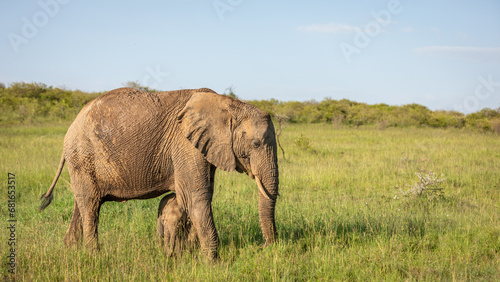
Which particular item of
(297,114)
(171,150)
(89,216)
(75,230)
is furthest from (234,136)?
(297,114)

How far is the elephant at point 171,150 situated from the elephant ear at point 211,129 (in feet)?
0.04

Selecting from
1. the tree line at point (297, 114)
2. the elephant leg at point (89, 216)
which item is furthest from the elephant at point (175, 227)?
the tree line at point (297, 114)

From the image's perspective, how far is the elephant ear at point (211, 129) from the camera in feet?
15.3

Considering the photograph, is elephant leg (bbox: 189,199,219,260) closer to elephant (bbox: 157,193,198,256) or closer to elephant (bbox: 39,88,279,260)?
elephant (bbox: 39,88,279,260)

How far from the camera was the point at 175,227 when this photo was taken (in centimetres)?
499

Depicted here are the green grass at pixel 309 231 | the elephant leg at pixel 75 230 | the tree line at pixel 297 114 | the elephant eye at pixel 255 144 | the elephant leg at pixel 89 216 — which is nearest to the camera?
the green grass at pixel 309 231

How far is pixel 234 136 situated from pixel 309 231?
1951mm

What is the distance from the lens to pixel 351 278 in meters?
4.59

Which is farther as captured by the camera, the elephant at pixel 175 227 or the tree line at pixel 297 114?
the tree line at pixel 297 114

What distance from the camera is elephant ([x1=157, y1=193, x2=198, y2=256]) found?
4992 mm

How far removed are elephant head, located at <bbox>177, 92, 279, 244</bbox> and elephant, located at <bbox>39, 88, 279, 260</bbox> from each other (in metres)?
0.01

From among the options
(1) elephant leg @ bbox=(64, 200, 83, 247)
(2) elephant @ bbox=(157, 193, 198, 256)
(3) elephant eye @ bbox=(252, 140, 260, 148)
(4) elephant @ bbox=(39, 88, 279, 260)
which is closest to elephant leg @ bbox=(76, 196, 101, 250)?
(4) elephant @ bbox=(39, 88, 279, 260)

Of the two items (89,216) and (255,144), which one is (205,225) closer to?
→ (255,144)

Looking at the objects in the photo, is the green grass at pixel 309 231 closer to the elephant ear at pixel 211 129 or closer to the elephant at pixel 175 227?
the elephant at pixel 175 227
